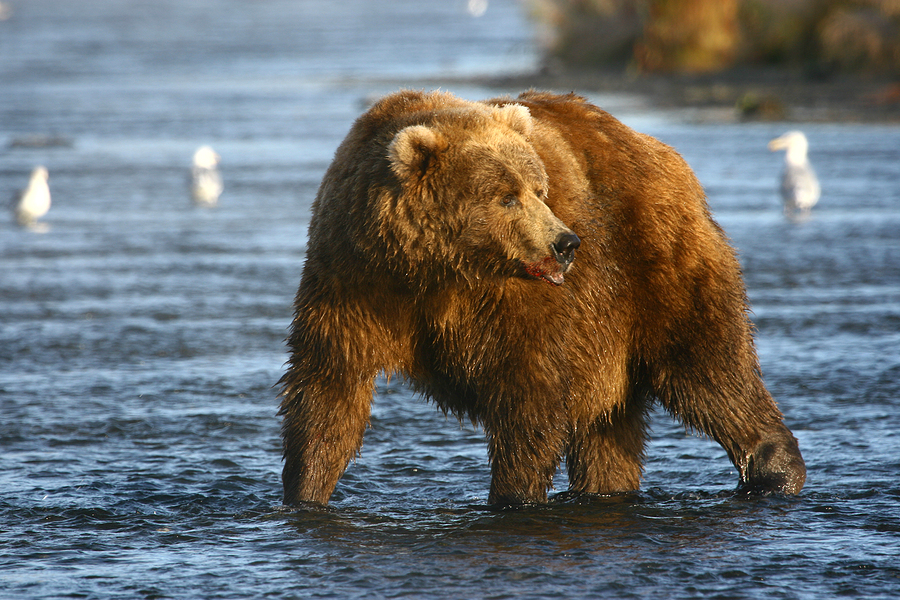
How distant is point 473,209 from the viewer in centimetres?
449

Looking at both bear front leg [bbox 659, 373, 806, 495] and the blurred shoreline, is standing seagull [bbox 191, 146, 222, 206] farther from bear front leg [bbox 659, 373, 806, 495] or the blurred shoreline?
bear front leg [bbox 659, 373, 806, 495]

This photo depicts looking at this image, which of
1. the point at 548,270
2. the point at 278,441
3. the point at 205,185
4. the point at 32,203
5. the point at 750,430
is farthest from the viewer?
the point at 205,185

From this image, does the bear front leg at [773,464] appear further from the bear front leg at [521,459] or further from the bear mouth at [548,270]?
the bear mouth at [548,270]

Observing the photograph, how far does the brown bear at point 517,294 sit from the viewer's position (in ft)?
14.7

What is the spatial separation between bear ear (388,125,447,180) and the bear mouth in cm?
56

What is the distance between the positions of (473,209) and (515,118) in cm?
45

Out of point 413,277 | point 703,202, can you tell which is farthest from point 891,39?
point 413,277

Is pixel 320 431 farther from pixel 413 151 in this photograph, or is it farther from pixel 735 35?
pixel 735 35

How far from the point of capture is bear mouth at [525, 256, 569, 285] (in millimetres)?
4465

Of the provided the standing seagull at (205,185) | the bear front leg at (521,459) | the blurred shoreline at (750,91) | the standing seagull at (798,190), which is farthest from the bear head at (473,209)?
the blurred shoreline at (750,91)

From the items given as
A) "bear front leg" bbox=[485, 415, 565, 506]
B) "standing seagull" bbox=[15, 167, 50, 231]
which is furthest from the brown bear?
"standing seagull" bbox=[15, 167, 50, 231]

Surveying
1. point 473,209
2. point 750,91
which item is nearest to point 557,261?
point 473,209

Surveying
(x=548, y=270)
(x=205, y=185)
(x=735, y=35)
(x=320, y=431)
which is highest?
(x=735, y=35)

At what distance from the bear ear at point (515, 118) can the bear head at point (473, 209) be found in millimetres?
93
